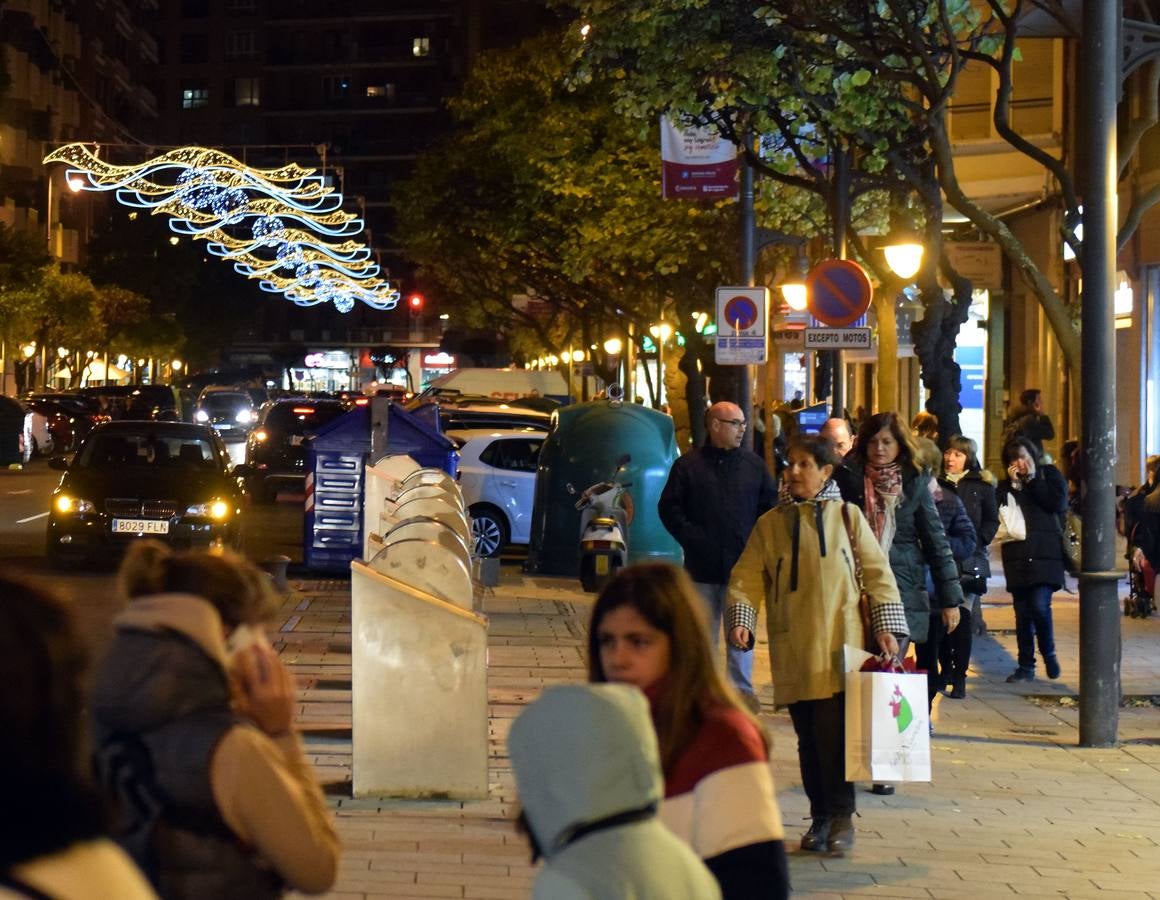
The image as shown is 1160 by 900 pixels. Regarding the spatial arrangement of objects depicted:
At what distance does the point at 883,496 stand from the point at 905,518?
0.83 feet

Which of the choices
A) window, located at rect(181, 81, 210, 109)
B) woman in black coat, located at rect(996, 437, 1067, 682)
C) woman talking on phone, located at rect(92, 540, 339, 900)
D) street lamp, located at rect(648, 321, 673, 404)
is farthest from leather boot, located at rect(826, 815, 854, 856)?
window, located at rect(181, 81, 210, 109)

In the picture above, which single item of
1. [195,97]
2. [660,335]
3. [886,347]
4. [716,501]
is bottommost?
[716,501]

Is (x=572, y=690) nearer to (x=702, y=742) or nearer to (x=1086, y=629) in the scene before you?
(x=702, y=742)

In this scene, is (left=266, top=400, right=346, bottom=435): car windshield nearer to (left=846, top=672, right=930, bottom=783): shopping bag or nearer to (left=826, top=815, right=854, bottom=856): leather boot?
(left=826, top=815, right=854, bottom=856): leather boot

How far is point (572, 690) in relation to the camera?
2572mm

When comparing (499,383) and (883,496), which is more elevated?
(499,383)

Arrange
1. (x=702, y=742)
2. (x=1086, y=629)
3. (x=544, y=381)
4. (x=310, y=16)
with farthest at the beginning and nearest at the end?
(x=310, y=16), (x=544, y=381), (x=1086, y=629), (x=702, y=742)

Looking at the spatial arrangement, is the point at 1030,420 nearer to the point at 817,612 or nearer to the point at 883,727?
the point at 817,612

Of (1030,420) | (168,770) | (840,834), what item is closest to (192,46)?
(1030,420)

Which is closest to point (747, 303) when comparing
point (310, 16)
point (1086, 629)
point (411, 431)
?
point (411, 431)

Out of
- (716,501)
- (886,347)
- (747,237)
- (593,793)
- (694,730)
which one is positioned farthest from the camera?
(886,347)

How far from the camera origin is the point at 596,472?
735 inches

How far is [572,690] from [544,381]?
46.5m

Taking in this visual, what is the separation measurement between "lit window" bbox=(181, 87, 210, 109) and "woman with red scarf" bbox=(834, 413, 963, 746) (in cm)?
11997
